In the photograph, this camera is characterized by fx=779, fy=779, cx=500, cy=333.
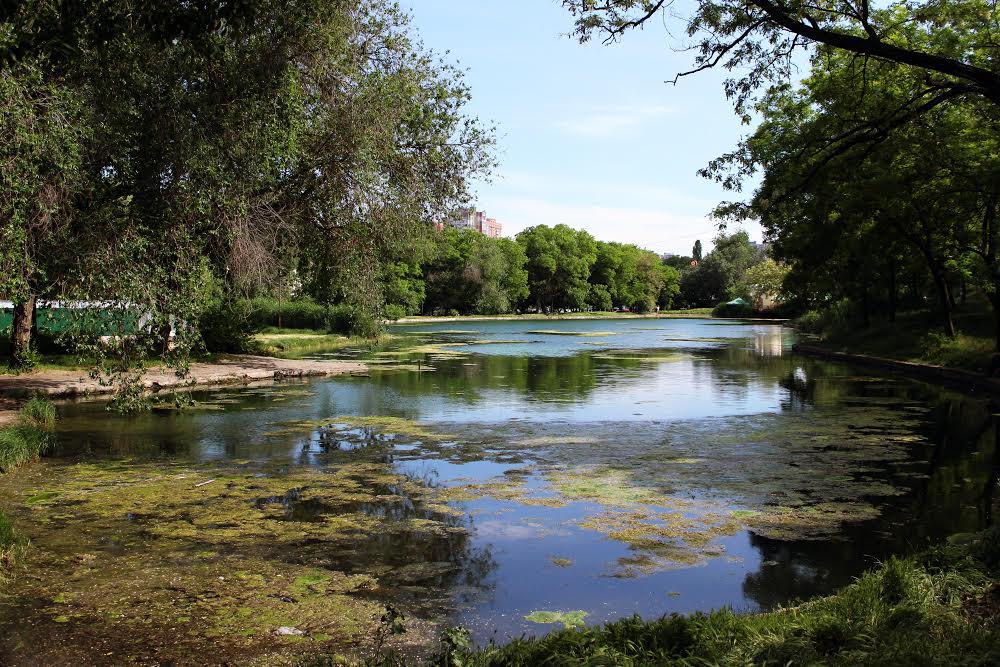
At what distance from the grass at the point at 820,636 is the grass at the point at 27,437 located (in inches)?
351

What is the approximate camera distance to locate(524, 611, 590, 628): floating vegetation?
231 inches

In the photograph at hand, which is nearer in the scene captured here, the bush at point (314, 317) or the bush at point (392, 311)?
the bush at point (392, 311)

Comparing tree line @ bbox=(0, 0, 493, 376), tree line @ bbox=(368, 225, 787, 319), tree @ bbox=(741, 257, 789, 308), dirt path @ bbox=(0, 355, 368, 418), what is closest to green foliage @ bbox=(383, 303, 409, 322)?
dirt path @ bbox=(0, 355, 368, 418)

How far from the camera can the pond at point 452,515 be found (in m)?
6.03

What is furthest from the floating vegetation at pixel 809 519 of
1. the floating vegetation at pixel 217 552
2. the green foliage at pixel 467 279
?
the green foliage at pixel 467 279

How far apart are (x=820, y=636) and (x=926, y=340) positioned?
90.4 feet

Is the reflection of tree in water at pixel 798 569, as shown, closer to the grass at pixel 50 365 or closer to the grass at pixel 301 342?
the grass at pixel 50 365

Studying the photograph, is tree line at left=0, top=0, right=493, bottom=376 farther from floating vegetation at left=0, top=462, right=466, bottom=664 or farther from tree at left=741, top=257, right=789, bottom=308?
tree at left=741, top=257, right=789, bottom=308

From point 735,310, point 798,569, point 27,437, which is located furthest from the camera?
point 735,310

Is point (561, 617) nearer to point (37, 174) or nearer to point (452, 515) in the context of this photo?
point (452, 515)

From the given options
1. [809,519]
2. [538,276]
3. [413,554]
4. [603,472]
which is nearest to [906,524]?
[809,519]

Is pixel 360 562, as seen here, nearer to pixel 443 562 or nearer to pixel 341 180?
pixel 443 562

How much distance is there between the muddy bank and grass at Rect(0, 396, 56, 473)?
36cm

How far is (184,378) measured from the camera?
15.8 metres
